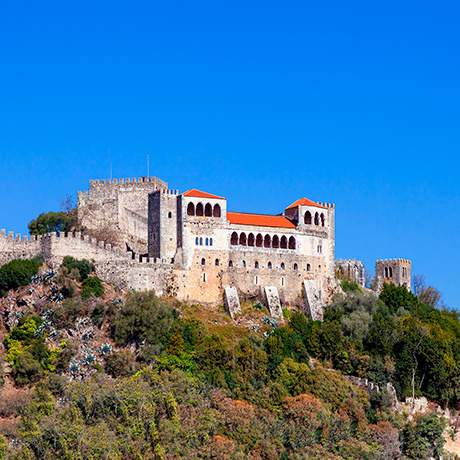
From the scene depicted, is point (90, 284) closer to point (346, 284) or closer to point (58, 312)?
point (58, 312)

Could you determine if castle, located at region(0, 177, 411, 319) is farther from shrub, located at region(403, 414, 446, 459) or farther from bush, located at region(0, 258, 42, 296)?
shrub, located at region(403, 414, 446, 459)

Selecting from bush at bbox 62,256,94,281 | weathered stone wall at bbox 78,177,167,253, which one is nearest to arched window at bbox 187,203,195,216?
weathered stone wall at bbox 78,177,167,253

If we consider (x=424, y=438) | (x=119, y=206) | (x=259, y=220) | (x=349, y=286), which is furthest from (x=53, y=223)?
(x=424, y=438)

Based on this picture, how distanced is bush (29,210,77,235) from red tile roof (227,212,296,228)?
11.4m

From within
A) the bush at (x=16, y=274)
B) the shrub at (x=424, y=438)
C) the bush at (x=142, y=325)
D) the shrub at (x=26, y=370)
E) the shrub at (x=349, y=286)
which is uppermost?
the shrub at (x=349, y=286)

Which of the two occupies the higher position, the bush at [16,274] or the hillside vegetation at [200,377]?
the bush at [16,274]

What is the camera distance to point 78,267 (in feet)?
270

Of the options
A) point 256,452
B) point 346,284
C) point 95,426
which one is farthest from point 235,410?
point 346,284

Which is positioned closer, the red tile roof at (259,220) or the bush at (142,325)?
the bush at (142,325)

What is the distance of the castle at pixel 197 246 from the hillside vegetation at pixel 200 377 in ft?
Answer: 4.34

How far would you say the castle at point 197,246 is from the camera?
274ft

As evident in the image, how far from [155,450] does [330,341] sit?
57.5 ft

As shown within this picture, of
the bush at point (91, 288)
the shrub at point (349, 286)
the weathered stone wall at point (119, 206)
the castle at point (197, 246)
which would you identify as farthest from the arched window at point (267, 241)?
the bush at point (91, 288)

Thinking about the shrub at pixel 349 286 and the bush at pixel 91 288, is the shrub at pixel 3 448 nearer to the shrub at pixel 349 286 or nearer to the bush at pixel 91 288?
the bush at pixel 91 288
